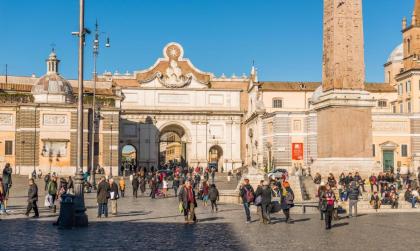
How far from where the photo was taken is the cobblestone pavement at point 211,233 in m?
13.3

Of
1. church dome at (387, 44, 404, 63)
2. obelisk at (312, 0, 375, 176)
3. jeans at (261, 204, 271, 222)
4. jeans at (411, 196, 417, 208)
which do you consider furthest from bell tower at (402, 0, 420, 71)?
jeans at (261, 204, 271, 222)

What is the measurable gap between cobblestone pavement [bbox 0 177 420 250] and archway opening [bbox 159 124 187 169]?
46.0 meters

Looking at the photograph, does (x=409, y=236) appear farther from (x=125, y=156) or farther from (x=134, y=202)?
(x=125, y=156)

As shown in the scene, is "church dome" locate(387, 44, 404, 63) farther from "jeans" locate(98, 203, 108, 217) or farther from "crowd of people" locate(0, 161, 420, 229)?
"jeans" locate(98, 203, 108, 217)

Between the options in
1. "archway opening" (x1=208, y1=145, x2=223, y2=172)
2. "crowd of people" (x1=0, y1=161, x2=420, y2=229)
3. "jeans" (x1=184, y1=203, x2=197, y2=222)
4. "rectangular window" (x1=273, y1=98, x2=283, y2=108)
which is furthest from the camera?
"archway opening" (x1=208, y1=145, x2=223, y2=172)

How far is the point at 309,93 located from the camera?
2655 inches

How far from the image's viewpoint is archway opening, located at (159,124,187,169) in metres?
70.9

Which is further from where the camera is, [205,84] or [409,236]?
[205,84]

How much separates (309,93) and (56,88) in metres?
25.9

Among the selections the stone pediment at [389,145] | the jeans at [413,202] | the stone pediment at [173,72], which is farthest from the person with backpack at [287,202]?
the stone pediment at [173,72]

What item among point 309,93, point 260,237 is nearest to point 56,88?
point 309,93

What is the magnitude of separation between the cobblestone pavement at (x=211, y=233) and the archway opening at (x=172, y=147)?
46.0 metres

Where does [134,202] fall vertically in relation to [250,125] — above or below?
below

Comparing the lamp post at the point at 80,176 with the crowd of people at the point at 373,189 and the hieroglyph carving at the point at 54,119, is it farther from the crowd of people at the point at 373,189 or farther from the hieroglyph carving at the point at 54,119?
the hieroglyph carving at the point at 54,119
